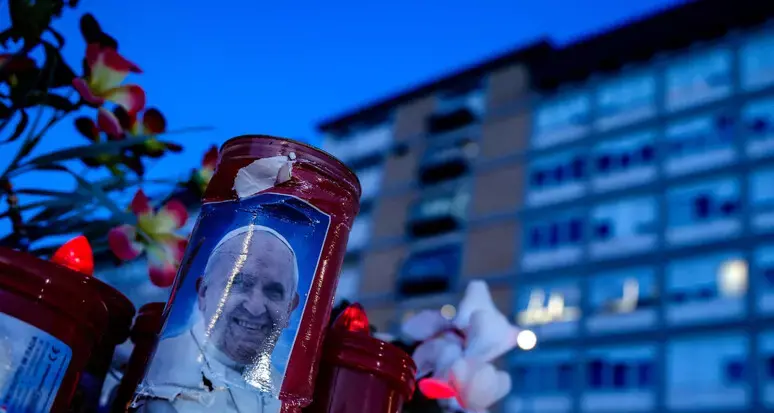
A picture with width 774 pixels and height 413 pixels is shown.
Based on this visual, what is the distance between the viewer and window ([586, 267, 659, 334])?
1402cm

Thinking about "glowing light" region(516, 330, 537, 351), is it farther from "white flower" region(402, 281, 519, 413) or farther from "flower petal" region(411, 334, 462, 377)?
"flower petal" region(411, 334, 462, 377)

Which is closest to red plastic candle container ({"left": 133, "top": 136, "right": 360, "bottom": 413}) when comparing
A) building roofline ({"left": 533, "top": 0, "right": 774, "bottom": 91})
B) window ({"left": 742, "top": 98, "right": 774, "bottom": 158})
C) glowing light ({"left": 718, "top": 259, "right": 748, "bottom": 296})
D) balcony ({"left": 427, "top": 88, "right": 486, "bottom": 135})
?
glowing light ({"left": 718, "top": 259, "right": 748, "bottom": 296})

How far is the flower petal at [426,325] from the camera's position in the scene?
1.53 m

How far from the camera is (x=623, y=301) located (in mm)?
14469

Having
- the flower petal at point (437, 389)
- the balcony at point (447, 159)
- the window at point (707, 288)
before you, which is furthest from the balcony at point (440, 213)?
the flower petal at point (437, 389)

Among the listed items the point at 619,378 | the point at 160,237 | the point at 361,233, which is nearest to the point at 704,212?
the point at 619,378

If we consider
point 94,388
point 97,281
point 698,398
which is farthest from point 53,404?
point 698,398

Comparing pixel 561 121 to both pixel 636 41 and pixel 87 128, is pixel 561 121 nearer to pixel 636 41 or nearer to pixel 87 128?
pixel 636 41

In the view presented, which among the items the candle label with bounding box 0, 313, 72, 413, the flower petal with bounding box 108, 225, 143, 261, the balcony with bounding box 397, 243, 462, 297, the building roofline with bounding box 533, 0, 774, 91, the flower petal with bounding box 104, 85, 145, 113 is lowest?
the candle label with bounding box 0, 313, 72, 413

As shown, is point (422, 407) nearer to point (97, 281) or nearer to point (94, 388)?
point (94, 388)

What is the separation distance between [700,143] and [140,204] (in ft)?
48.2

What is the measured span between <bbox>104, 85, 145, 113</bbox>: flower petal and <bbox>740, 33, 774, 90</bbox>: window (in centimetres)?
1480

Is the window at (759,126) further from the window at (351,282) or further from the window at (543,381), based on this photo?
the window at (351,282)

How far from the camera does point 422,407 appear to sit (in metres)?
1.56
